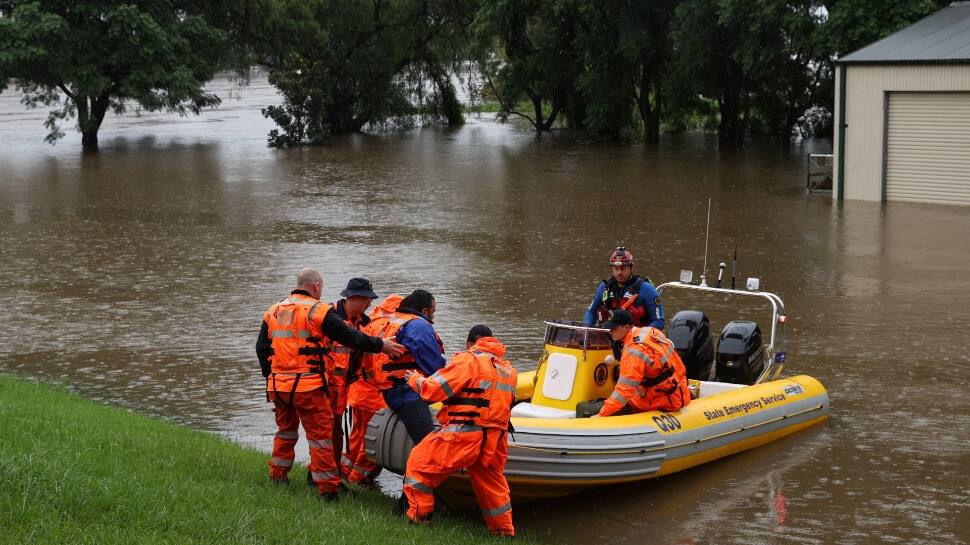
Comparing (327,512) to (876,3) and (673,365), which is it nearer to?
(673,365)

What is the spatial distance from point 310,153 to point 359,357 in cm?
3059

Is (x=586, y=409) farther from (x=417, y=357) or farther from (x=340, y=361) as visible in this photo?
(x=340, y=361)

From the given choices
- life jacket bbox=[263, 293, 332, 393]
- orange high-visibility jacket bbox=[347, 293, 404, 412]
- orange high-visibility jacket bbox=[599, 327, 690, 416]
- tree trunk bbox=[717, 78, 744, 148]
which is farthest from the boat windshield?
tree trunk bbox=[717, 78, 744, 148]

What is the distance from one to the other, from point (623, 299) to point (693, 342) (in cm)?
81

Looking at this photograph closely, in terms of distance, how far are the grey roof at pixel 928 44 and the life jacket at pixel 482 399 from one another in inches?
738

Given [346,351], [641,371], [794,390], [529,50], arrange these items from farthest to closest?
[529,50], [794,390], [641,371], [346,351]

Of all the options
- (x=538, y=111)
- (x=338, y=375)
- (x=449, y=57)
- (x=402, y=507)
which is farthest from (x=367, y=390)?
(x=538, y=111)

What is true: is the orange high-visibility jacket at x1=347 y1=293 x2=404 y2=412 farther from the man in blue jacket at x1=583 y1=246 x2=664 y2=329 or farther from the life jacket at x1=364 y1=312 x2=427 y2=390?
the man in blue jacket at x1=583 y1=246 x2=664 y2=329

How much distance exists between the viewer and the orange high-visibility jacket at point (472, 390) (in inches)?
283

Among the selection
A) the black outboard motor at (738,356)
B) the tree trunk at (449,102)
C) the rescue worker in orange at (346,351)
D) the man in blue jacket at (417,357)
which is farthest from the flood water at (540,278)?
the tree trunk at (449,102)

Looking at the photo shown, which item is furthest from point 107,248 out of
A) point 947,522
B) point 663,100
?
point 663,100

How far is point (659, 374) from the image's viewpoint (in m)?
8.98

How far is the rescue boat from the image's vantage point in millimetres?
8117

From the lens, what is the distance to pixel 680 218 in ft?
76.0
